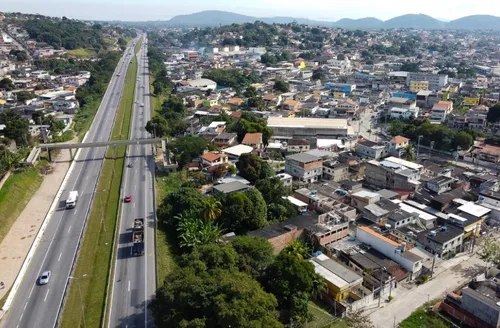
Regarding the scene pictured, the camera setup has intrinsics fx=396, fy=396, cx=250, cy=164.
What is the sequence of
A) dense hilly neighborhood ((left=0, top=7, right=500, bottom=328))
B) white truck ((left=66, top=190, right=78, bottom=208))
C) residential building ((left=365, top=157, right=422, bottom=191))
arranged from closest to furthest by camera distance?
dense hilly neighborhood ((left=0, top=7, right=500, bottom=328))
white truck ((left=66, top=190, right=78, bottom=208))
residential building ((left=365, top=157, right=422, bottom=191))

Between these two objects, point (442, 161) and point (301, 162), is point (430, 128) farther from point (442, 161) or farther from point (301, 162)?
point (301, 162)

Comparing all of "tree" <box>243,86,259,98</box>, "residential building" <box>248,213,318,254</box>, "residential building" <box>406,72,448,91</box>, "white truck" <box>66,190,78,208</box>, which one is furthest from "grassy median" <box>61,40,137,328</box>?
"residential building" <box>406,72,448,91</box>

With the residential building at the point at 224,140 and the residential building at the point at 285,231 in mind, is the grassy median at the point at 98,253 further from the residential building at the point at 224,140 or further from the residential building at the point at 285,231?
the residential building at the point at 224,140

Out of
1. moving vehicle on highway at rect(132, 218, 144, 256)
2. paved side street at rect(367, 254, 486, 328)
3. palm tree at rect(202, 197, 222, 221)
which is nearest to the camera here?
paved side street at rect(367, 254, 486, 328)

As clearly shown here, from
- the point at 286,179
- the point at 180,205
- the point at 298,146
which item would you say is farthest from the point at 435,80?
the point at 180,205

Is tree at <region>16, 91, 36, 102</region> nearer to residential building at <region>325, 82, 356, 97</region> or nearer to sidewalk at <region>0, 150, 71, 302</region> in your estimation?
sidewalk at <region>0, 150, 71, 302</region>
